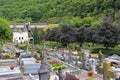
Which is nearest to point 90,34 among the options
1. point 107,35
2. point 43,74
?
point 107,35

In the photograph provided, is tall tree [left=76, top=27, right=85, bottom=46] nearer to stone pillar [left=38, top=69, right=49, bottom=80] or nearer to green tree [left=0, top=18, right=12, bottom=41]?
green tree [left=0, top=18, right=12, bottom=41]

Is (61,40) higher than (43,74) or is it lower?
higher

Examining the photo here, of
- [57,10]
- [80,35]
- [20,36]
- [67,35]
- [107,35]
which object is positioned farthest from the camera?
[57,10]

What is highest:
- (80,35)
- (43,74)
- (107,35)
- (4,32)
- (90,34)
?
(4,32)

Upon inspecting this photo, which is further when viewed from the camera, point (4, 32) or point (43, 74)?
point (4, 32)

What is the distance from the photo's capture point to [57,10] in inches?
3531

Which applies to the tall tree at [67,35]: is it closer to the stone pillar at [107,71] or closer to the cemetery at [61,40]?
the cemetery at [61,40]

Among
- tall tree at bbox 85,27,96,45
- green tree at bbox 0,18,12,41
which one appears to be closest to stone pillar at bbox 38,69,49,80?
green tree at bbox 0,18,12,41

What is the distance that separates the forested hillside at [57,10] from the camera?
68.6m

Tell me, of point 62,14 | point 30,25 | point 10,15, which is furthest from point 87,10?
point 10,15

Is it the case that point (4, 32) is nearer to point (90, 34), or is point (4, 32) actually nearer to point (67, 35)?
point (67, 35)

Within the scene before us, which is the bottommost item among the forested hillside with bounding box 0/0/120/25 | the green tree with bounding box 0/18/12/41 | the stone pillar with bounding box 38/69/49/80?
the stone pillar with bounding box 38/69/49/80

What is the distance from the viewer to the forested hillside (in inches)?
2702

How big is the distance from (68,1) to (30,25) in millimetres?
18187
